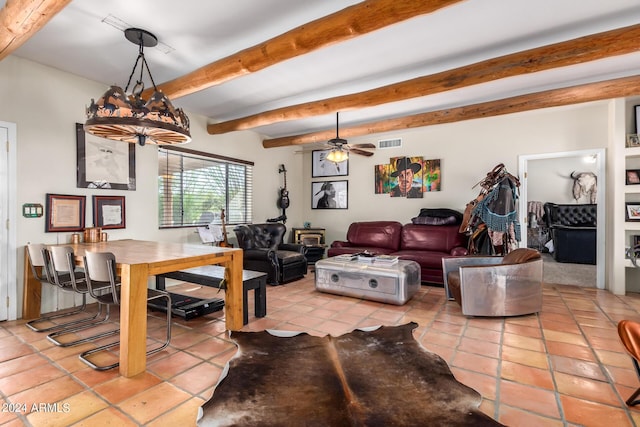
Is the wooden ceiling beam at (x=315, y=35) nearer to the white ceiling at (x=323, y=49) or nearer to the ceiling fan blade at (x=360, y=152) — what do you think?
the white ceiling at (x=323, y=49)

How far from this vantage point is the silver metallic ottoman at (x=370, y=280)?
3713 millimetres

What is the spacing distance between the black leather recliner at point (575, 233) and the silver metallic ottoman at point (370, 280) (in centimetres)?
486

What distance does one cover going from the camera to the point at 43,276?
3195mm

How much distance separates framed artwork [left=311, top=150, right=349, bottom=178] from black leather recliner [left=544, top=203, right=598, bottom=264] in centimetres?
494

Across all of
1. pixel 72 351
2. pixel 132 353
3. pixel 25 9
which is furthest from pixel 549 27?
pixel 72 351

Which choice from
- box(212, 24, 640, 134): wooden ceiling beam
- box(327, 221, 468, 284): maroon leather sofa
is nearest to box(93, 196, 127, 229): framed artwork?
box(212, 24, 640, 134): wooden ceiling beam

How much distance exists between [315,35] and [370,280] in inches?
108

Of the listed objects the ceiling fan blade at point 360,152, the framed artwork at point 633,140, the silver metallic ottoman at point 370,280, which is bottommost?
the silver metallic ottoman at point 370,280

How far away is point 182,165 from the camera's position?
491 centimetres

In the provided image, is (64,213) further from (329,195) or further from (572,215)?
(572,215)

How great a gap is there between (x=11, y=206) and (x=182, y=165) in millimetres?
2103

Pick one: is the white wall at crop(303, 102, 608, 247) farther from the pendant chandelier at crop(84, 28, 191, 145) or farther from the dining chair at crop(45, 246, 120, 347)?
the dining chair at crop(45, 246, 120, 347)

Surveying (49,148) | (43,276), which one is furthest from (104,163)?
(43,276)

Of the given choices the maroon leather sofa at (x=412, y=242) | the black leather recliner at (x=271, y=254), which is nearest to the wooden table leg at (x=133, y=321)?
the black leather recliner at (x=271, y=254)
